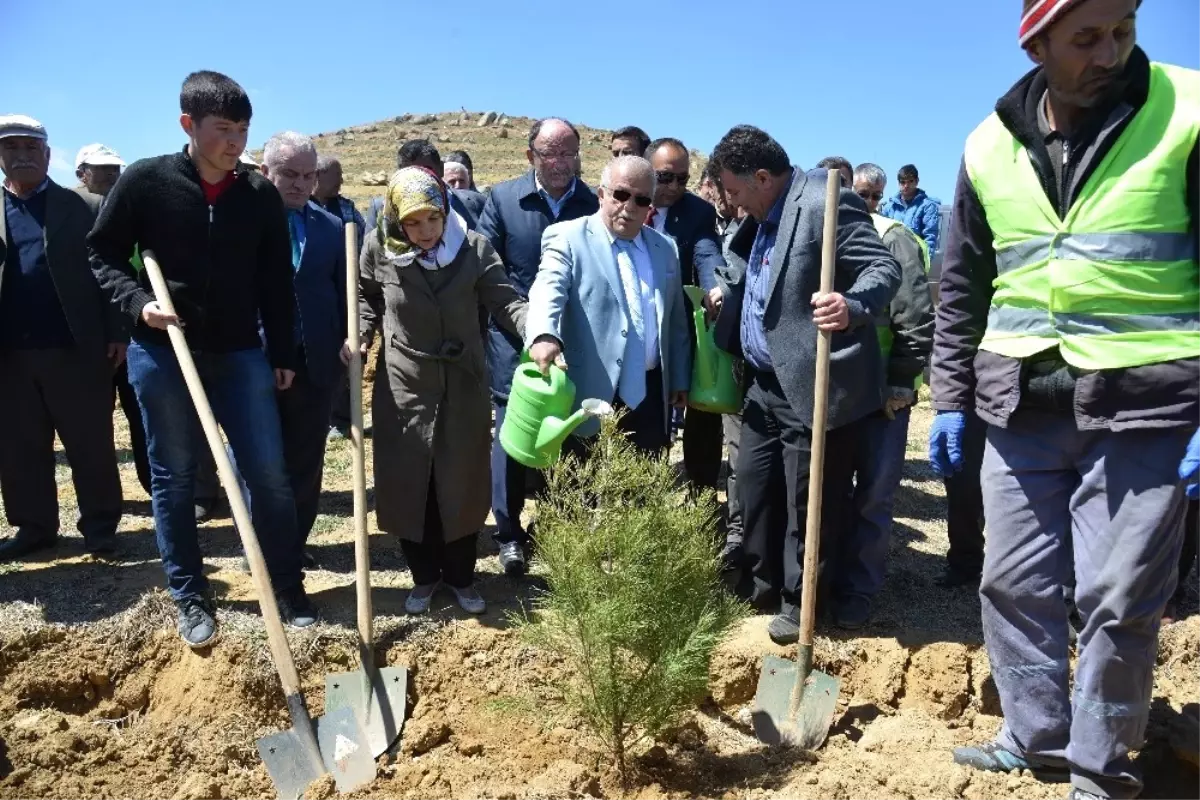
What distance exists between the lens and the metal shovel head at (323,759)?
3564 mm

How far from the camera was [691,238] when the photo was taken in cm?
554

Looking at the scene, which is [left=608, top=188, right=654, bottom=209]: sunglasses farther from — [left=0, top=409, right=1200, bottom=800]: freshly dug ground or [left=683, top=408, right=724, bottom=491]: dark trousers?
[left=0, top=409, right=1200, bottom=800]: freshly dug ground

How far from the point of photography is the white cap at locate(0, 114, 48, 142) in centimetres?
517

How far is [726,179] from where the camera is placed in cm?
427

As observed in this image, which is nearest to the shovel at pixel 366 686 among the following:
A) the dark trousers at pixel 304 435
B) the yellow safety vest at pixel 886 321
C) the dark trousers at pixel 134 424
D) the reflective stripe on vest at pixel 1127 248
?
the dark trousers at pixel 304 435

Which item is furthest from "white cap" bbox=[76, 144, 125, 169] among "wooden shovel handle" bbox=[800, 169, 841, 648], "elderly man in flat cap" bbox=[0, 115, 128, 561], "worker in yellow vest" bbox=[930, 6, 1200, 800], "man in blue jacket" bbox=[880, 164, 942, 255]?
"man in blue jacket" bbox=[880, 164, 942, 255]

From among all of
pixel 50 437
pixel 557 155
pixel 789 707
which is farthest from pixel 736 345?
pixel 50 437

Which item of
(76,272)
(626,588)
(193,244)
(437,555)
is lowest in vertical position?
(437,555)

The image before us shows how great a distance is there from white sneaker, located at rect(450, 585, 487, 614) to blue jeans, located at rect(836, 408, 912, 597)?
172 cm

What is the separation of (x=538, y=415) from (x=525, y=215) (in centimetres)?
181

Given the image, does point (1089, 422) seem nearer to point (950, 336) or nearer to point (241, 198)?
point (950, 336)

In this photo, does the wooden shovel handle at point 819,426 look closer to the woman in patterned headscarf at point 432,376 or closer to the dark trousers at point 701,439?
the woman in patterned headscarf at point 432,376

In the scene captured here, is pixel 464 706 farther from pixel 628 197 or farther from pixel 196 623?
pixel 628 197

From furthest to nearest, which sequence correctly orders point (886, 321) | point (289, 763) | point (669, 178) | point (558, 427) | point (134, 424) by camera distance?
point (134, 424) → point (669, 178) → point (886, 321) → point (558, 427) → point (289, 763)
